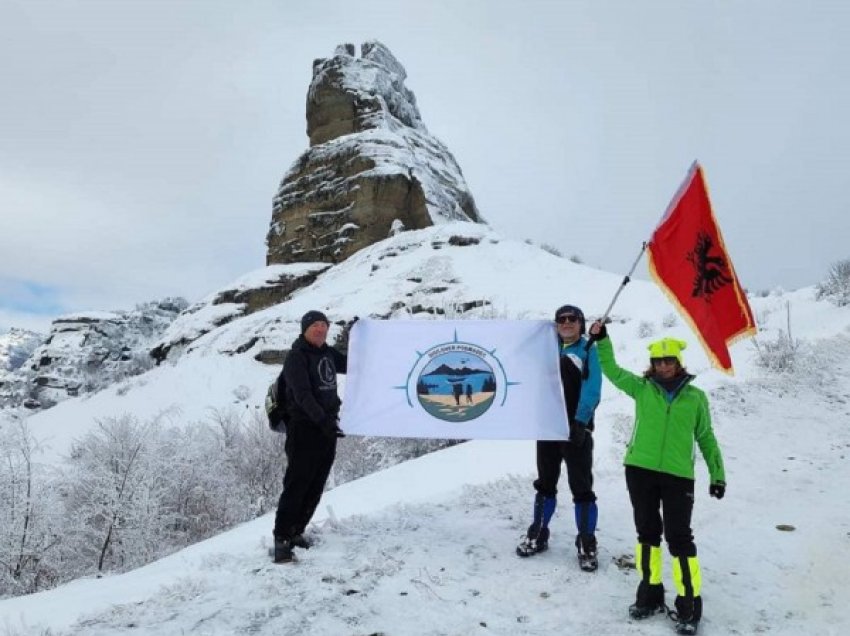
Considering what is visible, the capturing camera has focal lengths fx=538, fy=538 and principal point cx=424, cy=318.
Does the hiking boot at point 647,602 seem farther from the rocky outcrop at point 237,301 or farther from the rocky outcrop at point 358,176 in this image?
the rocky outcrop at point 358,176

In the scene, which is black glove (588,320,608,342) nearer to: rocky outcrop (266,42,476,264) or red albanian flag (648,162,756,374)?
red albanian flag (648,162,756,374)

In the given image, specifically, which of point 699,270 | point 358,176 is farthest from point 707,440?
point 358,176

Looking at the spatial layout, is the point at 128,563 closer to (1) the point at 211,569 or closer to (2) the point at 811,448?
(1) the point at 211,569

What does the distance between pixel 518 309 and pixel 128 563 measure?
2030 centimetres

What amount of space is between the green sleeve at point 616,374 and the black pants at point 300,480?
2.44 m

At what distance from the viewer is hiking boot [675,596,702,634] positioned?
345cm

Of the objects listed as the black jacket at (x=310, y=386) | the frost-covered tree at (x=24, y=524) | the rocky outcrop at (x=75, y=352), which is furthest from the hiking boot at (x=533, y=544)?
the rocky outcrop at (x=75, y=352)

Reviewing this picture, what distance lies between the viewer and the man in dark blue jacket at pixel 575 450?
4.48 metres

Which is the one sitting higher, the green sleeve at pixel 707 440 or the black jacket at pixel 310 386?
the black jacket at pixel 310 386

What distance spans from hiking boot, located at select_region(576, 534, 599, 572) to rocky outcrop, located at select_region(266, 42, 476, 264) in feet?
148

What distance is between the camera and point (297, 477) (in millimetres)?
4746

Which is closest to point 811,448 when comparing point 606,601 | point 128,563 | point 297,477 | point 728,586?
point 728,586

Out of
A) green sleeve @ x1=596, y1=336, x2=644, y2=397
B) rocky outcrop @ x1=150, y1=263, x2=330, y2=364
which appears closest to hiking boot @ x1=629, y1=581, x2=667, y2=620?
green sleeve @ x1=596, y1=336, x2=644, y2=397

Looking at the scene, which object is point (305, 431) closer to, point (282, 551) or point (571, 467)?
point (282, 551)
